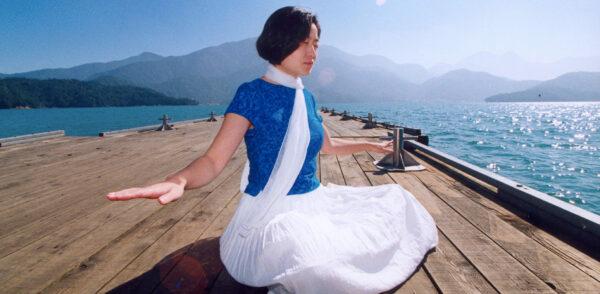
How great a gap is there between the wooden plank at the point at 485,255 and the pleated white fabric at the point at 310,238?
44 cm

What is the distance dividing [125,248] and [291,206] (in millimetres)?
1605

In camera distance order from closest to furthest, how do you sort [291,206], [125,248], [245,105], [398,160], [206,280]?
[245,105]
[291,206]
[206,280]
[125,248]
[398,160]

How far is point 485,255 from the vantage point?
7.61ft

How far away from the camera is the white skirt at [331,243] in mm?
1554

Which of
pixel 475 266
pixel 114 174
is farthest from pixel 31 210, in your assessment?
pixel 475 266

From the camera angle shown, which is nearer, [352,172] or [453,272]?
[453,272]

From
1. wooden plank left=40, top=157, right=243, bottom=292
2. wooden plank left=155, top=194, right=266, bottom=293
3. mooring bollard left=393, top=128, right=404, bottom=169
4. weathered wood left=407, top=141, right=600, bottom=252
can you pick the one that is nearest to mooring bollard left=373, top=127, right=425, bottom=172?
mooring bollard left=393, top=128, right=404, bottom=169

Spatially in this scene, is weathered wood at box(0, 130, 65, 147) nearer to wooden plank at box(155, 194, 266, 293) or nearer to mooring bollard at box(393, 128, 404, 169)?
wooden plank at box(155, 194, 266, 293)

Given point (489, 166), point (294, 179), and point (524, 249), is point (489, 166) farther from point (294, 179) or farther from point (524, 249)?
point (294, 179)

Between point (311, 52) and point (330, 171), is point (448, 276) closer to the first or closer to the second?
point (311, 52)

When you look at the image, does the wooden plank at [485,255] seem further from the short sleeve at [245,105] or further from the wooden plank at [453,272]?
the short sleeve at [245,105]

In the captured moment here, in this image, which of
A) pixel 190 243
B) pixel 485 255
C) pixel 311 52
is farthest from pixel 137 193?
pixel 485 255

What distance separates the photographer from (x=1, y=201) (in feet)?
13.4

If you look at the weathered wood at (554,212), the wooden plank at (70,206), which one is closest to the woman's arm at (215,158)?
the wooden plank at (70,206)
